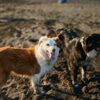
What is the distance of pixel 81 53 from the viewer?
743 cm

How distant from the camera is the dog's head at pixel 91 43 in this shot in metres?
7.12

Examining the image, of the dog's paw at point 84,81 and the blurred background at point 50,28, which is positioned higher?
the blurred background at point 50,28

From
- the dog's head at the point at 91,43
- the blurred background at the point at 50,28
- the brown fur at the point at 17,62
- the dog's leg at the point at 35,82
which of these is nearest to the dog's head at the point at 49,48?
the brown fur at the point at 17,62

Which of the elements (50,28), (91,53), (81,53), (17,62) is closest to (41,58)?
(17,62)

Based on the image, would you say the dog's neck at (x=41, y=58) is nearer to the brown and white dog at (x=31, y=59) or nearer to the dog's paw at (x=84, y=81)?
the brown and white dog at (x=31, y=59)

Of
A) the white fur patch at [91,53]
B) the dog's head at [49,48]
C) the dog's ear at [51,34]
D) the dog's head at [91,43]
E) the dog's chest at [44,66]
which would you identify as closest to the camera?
the dog's head at [49,48]

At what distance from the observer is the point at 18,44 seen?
9.23 meters

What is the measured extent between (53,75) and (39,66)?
1044 millimetres

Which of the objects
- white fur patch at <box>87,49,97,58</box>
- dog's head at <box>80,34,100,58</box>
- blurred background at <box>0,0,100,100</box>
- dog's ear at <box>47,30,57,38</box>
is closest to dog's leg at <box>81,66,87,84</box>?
blurred background at <box>0,0,100,100</box>

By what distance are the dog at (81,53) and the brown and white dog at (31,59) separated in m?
0.60

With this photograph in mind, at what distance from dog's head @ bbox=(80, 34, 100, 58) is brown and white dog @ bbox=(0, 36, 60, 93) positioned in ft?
2.36

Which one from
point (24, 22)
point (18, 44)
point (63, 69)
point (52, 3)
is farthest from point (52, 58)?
point (52, 3)

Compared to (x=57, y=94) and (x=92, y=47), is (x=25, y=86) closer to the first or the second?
(x=57, y=94)

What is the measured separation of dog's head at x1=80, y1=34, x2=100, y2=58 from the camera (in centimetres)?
712
